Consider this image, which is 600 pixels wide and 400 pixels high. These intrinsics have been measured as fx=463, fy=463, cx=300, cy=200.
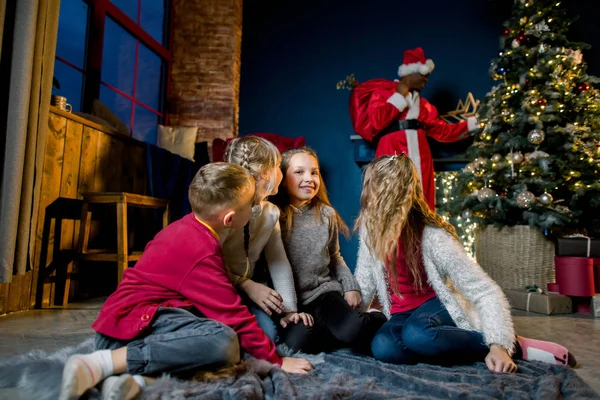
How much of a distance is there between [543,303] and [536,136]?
1148mm

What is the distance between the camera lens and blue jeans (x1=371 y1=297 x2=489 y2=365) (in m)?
1.34

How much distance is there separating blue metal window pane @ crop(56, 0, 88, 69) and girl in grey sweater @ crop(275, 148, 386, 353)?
2.04m

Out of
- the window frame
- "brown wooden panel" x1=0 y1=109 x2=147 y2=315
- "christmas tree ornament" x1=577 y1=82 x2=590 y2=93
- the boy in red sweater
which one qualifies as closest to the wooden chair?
"brown wooden panel" x1=0 y1=109 x2=147 y2=315

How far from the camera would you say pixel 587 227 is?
10.4 ft

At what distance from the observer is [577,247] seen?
2.79 metres

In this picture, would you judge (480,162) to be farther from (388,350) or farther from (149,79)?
(149,79)

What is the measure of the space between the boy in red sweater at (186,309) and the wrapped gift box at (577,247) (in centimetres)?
221

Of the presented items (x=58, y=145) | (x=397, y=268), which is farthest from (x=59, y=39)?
(x=397, y=268)

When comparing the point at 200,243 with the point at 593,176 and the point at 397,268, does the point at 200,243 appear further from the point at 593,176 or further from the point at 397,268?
the point at 593,176

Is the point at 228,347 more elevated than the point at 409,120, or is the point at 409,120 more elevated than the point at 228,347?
the point at 409,120

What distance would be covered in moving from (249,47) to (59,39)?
211 cm

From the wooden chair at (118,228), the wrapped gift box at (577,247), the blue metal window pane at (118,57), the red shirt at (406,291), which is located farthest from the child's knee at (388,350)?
the blue metal window pane at (118,57)

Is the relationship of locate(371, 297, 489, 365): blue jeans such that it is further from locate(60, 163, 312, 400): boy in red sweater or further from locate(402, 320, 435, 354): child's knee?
locate(60, 163, 312, 400): boy in red sweater

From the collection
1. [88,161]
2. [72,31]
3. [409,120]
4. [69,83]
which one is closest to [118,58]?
[72,31]
